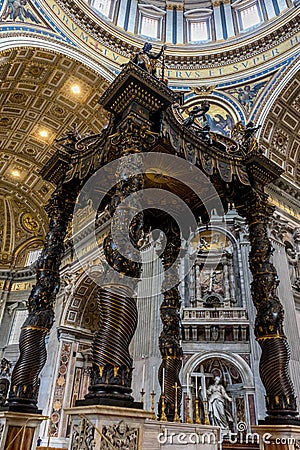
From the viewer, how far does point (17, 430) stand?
3701 millimetres

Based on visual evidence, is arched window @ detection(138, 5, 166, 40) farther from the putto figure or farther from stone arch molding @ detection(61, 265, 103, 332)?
the putto figure

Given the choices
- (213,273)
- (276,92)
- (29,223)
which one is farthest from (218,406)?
(29,223)

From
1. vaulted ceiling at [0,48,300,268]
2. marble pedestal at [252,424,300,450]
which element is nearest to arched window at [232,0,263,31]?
vaulted ceiling at [0,48,300,268]

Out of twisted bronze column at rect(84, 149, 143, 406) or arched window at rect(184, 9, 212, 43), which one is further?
arched window at rect(184, 9, 212, 43)

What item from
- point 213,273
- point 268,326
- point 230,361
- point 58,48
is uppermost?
point 58,48

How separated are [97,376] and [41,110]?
38.2ft

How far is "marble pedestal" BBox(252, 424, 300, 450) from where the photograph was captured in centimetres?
355

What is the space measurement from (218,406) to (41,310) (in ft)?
17.5

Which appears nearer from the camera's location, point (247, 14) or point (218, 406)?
point (218, 406)

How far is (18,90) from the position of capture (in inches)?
458

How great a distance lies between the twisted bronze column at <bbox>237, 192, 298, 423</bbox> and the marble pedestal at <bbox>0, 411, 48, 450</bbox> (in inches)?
98.0

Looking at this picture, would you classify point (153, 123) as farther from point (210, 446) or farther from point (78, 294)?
point (78, 294)

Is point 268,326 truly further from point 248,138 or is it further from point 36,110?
point 36,110

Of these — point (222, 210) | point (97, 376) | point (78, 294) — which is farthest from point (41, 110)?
point (97, 376)
